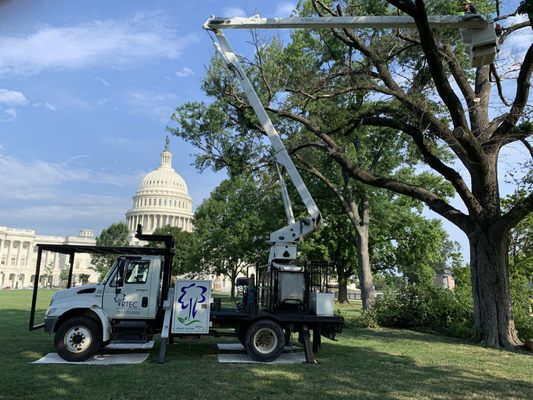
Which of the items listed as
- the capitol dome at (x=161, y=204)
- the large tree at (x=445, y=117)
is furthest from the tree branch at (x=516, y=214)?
the capitol dome at (x=161, y=204)

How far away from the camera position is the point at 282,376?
9.59m

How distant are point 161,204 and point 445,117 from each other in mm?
129569

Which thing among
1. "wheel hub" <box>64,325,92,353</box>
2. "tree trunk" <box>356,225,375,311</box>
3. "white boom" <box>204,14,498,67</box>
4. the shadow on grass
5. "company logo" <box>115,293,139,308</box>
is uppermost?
"white boom" <box>204,14,498,67</box>

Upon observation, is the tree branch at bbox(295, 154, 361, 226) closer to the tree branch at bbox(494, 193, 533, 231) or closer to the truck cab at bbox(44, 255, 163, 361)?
the tree branch at bbox(494, 193, 533, 231)

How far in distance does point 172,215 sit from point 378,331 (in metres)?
126

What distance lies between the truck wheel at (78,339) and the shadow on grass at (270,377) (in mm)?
763

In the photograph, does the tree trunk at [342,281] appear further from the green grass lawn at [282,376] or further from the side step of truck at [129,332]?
the side step of truck at [129,332]

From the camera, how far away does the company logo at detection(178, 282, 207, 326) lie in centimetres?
1145

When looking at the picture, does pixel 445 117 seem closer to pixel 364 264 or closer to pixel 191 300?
pixel 364 264

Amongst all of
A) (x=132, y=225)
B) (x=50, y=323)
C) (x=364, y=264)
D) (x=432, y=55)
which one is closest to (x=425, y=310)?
(x=364, y=264)

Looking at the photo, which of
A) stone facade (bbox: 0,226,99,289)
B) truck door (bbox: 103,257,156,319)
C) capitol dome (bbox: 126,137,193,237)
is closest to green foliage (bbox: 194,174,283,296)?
truck door (bbox: 103,257,156,319)

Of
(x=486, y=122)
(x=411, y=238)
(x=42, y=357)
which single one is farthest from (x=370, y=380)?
(x=411, y=238)

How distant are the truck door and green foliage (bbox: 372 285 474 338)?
39.6 ft

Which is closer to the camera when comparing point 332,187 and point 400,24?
point 400,24
